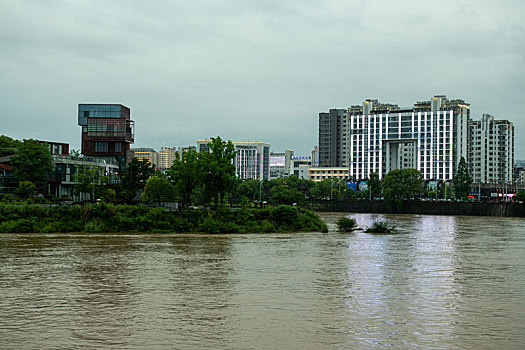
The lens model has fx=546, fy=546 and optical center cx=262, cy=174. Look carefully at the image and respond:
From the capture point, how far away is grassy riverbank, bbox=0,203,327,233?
2149 inches

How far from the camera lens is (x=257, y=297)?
2427 centimetres

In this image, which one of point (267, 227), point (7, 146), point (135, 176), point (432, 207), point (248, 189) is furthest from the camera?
point (248, 189)

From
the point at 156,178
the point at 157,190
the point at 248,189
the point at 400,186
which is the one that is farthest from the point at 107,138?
the point at 400,186

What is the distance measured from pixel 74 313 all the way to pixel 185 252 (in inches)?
773

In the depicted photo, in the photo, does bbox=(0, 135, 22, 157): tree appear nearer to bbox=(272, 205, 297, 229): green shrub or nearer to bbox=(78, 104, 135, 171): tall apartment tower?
bbox=(78, 104, 135, 171): tall apartment tower

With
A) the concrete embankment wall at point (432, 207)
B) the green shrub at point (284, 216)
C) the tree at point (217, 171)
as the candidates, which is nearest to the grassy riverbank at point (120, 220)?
the green shrub at point (284, 216)

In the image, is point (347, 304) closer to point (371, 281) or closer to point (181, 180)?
point (371, 281)

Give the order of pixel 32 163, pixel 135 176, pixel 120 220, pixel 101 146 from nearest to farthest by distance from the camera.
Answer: pixel 120 220 → pixel 32 163 → pixel 135 176 → pixel 101 146

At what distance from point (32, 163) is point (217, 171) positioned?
29.0 meters

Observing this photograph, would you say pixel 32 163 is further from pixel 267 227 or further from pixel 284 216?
pixel 284 216

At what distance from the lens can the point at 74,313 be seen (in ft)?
68.5

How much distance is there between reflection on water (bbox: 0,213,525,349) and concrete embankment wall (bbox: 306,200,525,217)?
Answer: 87.8m

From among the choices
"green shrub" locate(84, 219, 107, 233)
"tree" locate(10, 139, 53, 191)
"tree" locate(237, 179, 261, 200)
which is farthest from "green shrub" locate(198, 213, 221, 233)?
"tree" locate(237, 179, 261, 200)

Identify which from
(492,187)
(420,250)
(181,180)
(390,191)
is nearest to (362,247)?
(420,250)
